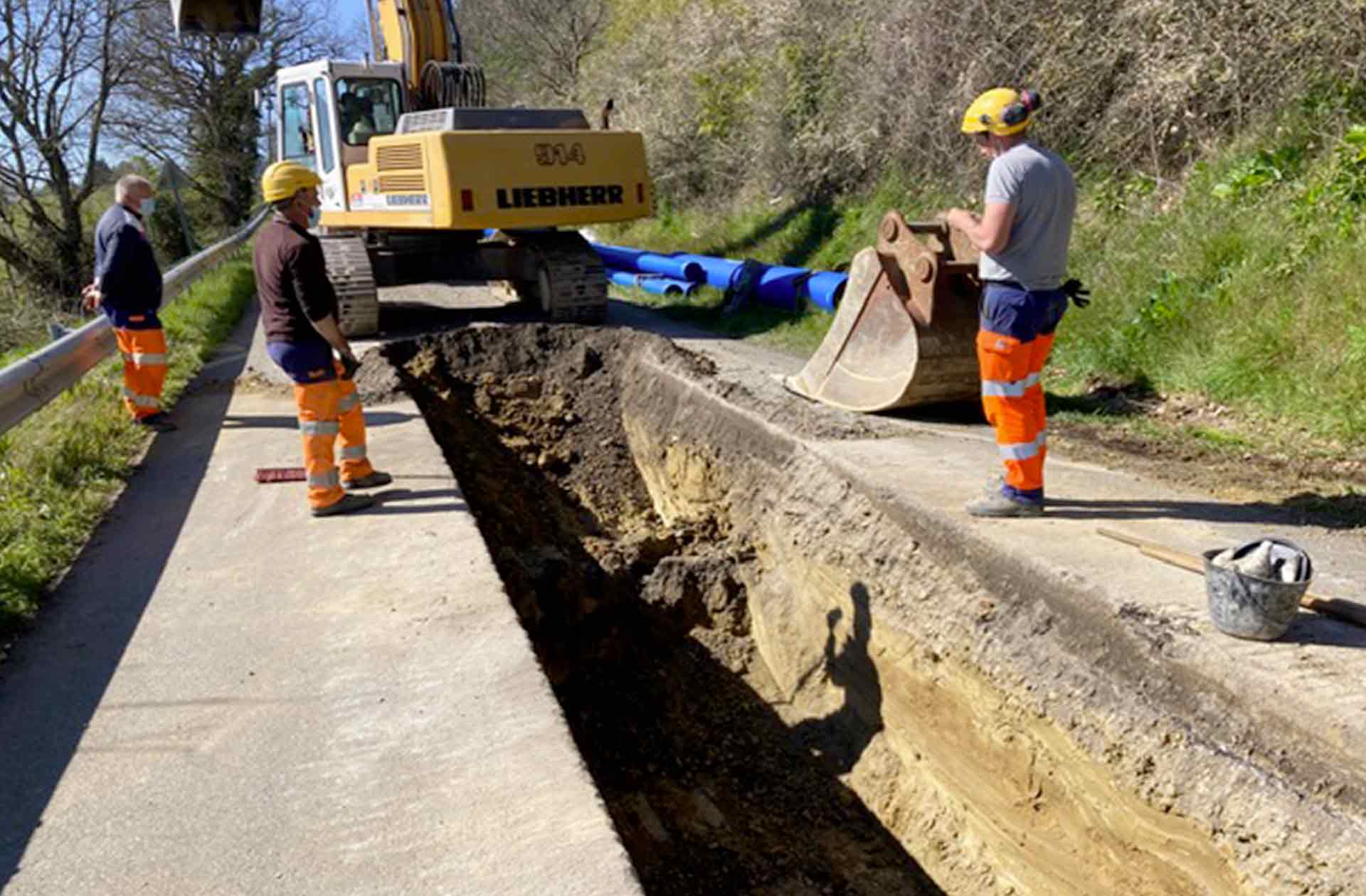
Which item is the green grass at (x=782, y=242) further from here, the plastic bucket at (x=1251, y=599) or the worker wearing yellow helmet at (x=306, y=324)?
the plastic bucket at (x=1251, y=599)

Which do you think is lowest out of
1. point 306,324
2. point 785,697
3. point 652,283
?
point 785,697

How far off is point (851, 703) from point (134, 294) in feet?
19.1

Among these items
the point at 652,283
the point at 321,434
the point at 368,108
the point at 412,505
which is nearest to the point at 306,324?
the point at 321,434

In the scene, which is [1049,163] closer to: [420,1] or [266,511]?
[266,511]

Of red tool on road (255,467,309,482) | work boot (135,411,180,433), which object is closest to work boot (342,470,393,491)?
red tool on road (255,467,309,482)

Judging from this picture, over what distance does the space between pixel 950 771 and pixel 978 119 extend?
283 centimetres

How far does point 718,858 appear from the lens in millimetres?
4168

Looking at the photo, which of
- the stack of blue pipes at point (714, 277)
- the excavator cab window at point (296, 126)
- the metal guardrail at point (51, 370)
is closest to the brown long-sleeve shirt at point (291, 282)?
the metal guardrail at point (51, 370)

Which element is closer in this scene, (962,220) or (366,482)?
(962,220)

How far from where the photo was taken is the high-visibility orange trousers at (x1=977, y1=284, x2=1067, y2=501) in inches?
177

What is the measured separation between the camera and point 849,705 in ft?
17.1

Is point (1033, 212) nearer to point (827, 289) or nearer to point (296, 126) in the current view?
point (827, 289)

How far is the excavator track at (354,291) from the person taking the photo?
35.9ft

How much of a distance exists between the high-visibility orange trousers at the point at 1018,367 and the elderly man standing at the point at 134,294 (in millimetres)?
5945
